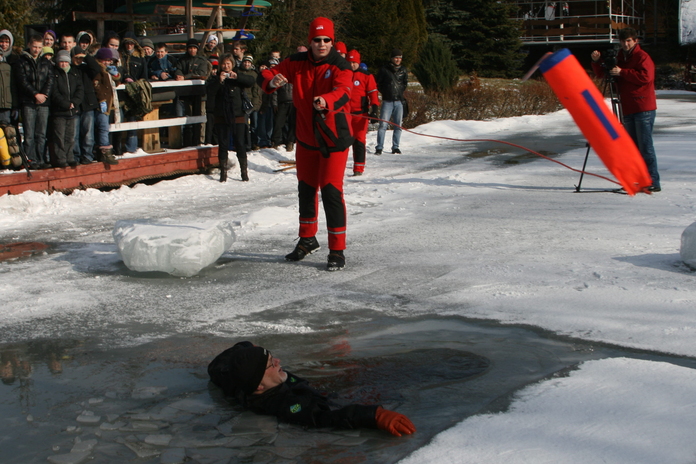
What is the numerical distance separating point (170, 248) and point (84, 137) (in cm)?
462

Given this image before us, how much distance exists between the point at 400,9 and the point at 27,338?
28707mm

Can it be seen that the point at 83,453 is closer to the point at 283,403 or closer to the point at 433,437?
the point at 283,403

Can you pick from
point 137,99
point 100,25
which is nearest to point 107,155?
point 137,99

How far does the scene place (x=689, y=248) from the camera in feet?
18.3

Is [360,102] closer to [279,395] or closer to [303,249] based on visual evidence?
[303,249]

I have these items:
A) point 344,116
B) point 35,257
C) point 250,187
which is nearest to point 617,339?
point 344,116

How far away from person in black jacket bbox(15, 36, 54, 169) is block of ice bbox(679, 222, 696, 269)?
7.23 m

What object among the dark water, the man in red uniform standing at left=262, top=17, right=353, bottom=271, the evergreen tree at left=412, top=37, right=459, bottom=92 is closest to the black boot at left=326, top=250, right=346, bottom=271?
the man in red uniform standing at left=262, top=17, right=353, bottom=271

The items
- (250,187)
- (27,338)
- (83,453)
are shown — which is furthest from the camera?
(250,187)

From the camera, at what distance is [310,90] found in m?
6.32

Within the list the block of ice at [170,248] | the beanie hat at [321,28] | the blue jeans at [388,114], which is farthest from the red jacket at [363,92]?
the block of ice at [170,248]

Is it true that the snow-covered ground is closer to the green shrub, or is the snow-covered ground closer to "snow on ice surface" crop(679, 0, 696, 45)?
the green shrub

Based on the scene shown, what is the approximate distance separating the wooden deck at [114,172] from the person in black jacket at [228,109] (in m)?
0.67

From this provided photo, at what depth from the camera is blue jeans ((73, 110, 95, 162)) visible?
971 centimetres
